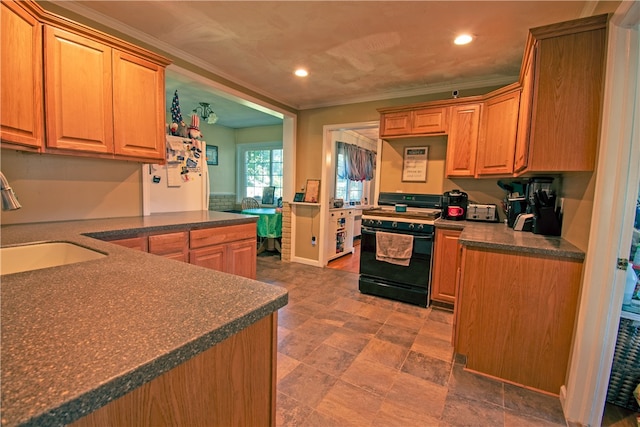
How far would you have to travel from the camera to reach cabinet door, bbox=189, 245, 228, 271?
2.42 m

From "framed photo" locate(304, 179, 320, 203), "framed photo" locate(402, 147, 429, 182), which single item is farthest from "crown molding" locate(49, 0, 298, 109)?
"framed photo" locate(402, 147, 429, 182)

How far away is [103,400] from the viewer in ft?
1.46

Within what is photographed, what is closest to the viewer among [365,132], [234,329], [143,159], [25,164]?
[234,329]

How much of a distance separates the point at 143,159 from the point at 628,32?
3.09 meters

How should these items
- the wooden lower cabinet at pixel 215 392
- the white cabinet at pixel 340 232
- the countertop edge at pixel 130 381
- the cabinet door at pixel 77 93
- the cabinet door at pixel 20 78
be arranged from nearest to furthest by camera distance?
the countertop edge at pixel 130 381 < the wooden lower cabinet at pixel 215 392 < the cabinet door at pixel 20 78 < the cabinet door at pixel 77 93 < the white cabinet at pixel 340 232

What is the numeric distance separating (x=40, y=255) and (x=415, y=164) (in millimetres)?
3515

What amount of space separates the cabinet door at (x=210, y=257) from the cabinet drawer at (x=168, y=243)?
112 mm

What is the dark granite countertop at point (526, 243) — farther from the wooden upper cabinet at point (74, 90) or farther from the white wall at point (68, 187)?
the white wall at point (68, 187)

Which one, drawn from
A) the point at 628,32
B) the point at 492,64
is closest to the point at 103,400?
the point at 628,32

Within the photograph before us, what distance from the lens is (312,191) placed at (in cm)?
443

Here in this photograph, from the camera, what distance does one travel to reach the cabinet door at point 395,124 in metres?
3.38

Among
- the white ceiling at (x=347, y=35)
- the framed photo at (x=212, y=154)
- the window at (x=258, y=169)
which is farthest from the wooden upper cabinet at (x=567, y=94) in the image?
the framed photo at (x=212, y=154)

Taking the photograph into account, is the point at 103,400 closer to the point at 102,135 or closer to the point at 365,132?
the point at 102,135

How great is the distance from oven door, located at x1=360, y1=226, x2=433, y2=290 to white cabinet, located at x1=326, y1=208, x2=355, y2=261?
1320 mm
